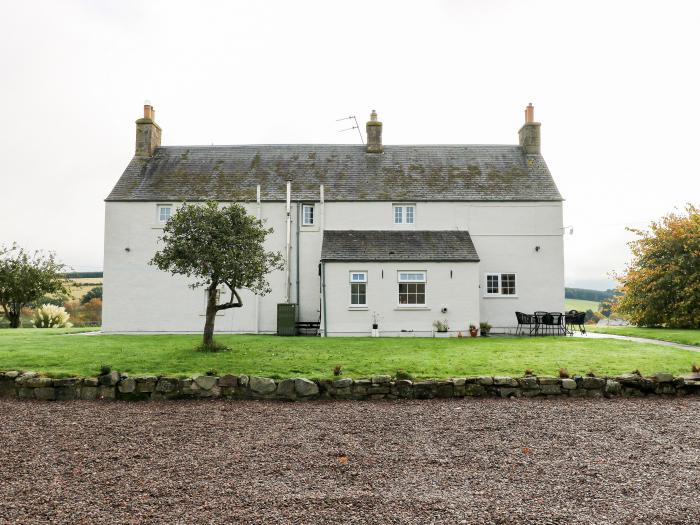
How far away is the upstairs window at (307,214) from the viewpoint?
25109mm

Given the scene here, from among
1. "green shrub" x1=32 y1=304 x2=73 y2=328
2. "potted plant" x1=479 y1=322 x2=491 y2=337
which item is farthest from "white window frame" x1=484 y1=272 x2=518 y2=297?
"green shrub" x1=32 y1=304 x2=73 y2=328

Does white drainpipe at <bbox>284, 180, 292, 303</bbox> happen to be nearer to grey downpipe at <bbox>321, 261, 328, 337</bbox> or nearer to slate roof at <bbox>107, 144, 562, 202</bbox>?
slate roof at <bbox>107, 144, 562, 202</bbox>

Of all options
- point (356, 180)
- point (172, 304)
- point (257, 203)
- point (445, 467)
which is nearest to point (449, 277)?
point (356, 180)

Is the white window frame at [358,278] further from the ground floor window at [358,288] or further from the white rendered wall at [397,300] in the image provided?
the white rendered wall at [397,300]

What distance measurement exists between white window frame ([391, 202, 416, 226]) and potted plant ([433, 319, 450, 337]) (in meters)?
5.33

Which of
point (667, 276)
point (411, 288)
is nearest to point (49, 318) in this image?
point (411, 288)

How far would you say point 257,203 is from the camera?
81.3 feet

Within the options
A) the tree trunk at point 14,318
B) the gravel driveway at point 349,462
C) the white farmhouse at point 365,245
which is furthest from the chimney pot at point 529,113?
the tree trunk at point 14,318

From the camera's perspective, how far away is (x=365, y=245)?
77.6 ft

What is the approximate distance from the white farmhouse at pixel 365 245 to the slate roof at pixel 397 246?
91 mm

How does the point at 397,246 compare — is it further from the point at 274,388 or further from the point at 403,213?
the point at 274,388

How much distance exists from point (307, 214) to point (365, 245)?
361cm

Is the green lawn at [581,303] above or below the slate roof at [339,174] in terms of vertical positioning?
below

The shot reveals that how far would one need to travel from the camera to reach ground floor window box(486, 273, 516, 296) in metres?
24.8
